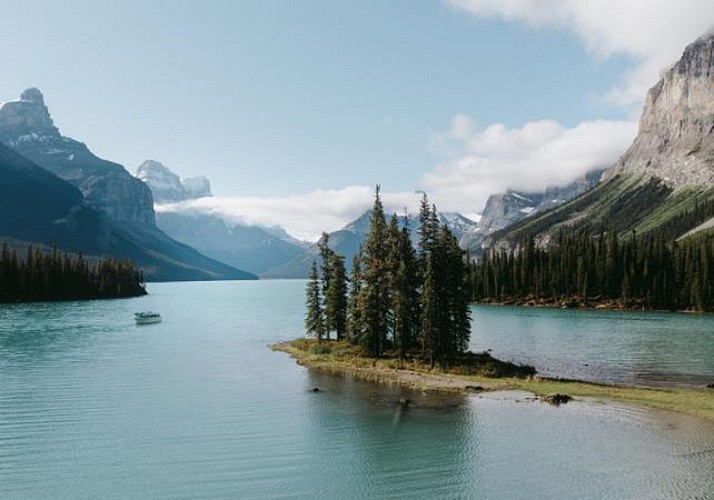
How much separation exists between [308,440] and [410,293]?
3871cm

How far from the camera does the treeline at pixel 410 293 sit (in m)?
78.4

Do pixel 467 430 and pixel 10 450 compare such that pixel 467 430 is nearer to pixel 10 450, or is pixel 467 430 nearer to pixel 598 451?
pixel 598 451

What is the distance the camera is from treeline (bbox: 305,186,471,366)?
78375 mm

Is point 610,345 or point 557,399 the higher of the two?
point 610,345

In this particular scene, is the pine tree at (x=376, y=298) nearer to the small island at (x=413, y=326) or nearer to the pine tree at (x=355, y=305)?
the small island at (x=413, y=326)

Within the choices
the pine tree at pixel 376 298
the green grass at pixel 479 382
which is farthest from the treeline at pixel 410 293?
the green grass at pixel 479 382

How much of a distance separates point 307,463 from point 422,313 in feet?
135

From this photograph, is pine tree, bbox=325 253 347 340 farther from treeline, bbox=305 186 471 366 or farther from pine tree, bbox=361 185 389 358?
pine tree, bbox=361 185 389 358

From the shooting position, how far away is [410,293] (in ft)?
265

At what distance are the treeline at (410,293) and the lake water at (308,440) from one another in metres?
14.1

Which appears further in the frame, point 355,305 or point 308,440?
point 355,305

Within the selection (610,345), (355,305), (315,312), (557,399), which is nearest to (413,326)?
(355,305)

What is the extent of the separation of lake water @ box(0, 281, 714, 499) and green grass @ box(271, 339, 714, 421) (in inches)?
143

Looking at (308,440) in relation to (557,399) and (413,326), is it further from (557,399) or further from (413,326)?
(413,326)
